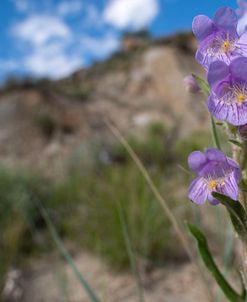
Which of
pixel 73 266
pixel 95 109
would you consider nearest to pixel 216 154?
pixel 73 266

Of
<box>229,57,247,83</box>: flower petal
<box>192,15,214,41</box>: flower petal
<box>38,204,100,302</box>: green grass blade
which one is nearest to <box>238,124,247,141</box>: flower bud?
<box>229,57,247,83</box>: flower petal

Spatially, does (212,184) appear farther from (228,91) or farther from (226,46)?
(226,46)

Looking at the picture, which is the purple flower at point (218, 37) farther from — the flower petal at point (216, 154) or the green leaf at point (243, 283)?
the green leaf at point (243, 283)

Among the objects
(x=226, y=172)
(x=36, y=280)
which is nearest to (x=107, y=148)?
(x=36, y=280)

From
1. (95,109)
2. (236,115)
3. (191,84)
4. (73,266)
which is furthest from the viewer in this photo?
(95,109)

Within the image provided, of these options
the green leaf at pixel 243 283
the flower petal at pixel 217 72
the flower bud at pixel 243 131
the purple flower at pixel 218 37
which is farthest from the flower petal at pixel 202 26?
the green leaf at pixel 243 283

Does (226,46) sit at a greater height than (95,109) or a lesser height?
lesser
